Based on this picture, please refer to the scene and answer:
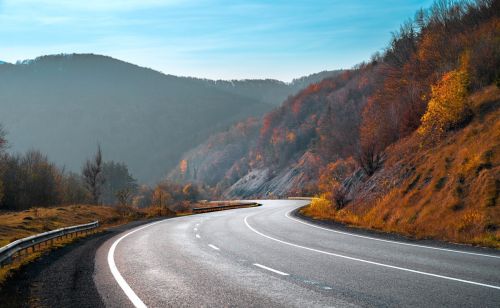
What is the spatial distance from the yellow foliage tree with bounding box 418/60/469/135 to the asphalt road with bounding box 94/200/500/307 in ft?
38.9

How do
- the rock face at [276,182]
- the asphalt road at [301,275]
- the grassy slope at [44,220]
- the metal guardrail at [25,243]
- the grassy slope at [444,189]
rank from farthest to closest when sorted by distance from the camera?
1. the rock face at [276,182]
2. the grassy slope at [44,220]
3. the grassy slope at [444,189]
4. the metal guardrail at [25,243]
5. the asphalt road at [301,275]

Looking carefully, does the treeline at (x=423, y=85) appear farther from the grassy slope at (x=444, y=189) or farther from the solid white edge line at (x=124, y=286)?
the solid white edge line at (x=124, y=286)

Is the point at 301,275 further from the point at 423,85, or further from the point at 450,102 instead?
the point at 423,85

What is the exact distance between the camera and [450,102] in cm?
2505

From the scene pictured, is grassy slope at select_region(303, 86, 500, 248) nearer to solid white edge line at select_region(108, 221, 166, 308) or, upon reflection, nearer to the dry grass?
solid white edge line at select_region(108, 221, 166, 308)

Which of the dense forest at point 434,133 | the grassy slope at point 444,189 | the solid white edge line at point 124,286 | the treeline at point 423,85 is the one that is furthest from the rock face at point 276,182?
the solid white edge line at point 124,286

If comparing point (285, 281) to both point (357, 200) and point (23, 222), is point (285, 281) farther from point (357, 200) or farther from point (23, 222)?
point (23, 222)

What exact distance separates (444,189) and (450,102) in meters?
7.63

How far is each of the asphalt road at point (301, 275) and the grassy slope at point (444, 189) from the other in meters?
2.48

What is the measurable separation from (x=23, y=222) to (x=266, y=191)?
7765cm

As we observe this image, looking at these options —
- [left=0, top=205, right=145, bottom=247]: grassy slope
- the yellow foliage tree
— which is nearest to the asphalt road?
[left=0, top=205, right=145, bottom=247]: grassy slope

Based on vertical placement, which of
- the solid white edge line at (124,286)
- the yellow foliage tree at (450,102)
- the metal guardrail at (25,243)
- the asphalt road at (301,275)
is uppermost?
the yellow foliage tree at (450,102)

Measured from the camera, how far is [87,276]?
10180 millimetres

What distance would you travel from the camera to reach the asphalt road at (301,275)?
723cm
